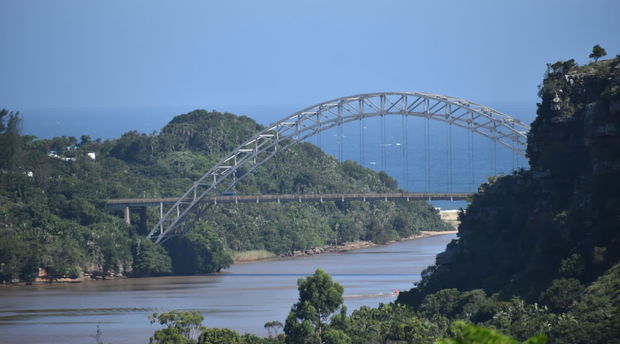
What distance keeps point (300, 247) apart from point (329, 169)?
15.7 meters

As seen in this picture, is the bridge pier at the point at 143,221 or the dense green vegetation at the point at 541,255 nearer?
the dense green vegetation at the point at 541,255

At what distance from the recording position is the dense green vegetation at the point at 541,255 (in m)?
48.0

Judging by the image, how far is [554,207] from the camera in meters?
56.0

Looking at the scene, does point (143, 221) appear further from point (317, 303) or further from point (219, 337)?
point (219, 337)

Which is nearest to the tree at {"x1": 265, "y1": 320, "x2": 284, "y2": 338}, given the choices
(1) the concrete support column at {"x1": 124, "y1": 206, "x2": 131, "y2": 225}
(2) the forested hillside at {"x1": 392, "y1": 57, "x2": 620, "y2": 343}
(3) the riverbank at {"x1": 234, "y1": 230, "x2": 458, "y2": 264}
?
(2) the forested hillside at {"x1": 392, "y1": 57, "x2": 620, "y2": 343}

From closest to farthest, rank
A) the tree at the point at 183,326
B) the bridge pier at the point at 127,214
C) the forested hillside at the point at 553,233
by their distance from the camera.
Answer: the forested hillside at the point at 553,233
the tree at the point at 183,326
the bridge pier at the point at 127,214

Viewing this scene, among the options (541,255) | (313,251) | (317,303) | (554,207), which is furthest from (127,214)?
(541,255)

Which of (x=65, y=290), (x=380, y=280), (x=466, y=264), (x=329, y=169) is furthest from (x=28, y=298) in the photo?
(x=329, y=169)

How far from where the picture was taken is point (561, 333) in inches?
1710

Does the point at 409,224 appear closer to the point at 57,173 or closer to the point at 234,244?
the point at 234,244

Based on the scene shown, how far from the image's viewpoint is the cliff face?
169ft

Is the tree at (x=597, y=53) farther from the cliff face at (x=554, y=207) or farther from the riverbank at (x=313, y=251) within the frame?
the riverbank at (x=313, y=251)

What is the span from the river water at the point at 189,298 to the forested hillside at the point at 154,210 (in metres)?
2.16

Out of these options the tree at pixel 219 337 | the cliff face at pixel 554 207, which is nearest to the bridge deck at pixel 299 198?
the cliff face at pixel 554 207
